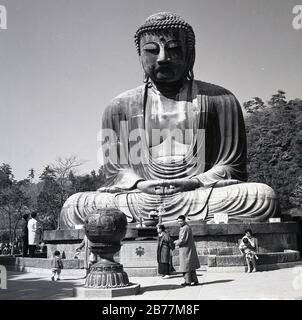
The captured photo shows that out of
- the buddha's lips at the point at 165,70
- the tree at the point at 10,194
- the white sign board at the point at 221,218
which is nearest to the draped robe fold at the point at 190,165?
the white sign board at the point at 221,218

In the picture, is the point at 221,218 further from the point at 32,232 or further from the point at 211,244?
the point at 32,232

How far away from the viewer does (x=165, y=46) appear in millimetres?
15883

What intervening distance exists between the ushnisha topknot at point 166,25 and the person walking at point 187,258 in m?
8.78

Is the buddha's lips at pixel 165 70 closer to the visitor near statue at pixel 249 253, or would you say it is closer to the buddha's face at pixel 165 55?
the buddha's face at pixel 165 55

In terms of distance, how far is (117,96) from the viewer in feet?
56.2

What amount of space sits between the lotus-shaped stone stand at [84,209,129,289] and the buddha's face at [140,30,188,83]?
9.20 m

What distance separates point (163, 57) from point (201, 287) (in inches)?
367

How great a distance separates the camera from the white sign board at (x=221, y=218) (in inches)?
508

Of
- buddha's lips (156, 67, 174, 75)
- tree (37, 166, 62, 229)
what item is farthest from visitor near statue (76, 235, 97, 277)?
tree (37, 166, 62, 229)

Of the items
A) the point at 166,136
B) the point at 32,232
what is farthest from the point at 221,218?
the point at 32,232

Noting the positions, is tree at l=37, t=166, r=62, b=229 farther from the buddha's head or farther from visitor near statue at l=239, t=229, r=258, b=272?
visitor near statue at l=239, t=229, r=258, b=272
